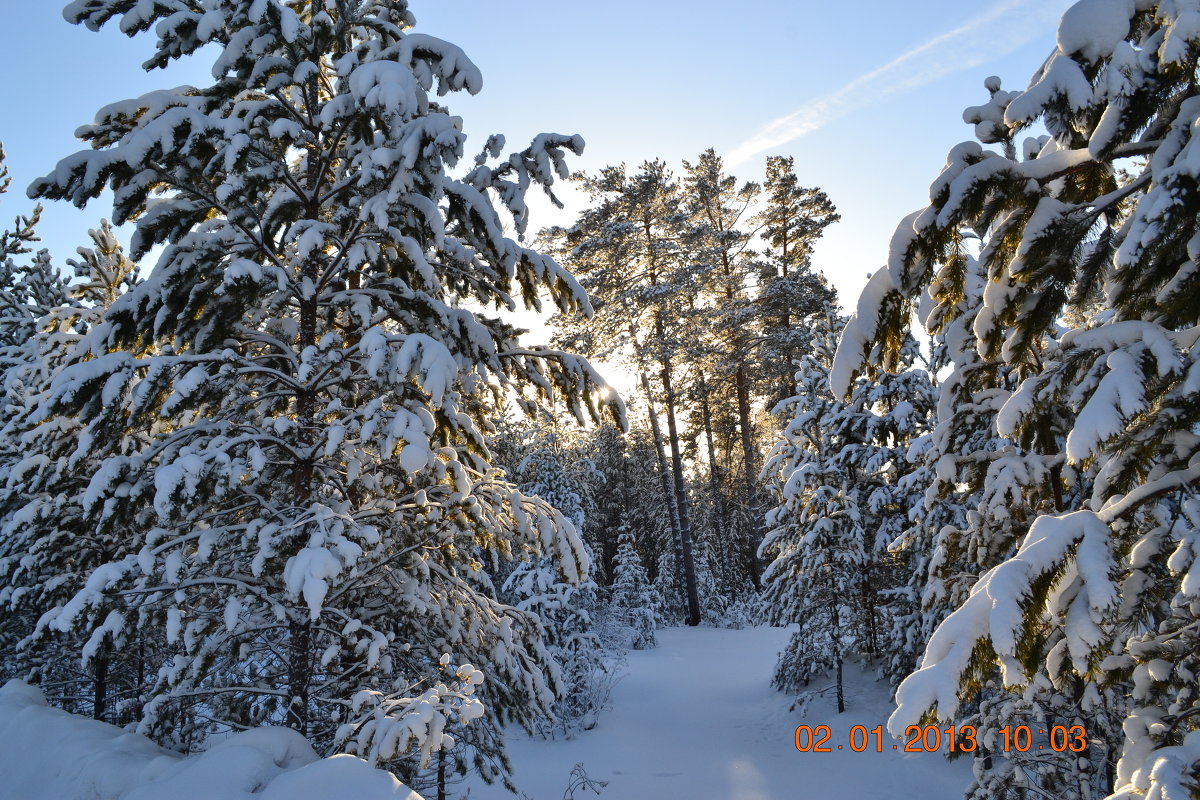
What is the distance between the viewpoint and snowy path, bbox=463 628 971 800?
8.71 meters

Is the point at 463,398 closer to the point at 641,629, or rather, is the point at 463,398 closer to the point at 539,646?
the point at 539,646

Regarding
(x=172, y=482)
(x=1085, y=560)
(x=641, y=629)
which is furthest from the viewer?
(x=641, y=629)

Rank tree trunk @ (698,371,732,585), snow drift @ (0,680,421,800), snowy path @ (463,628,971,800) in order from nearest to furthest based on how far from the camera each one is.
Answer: snow drift @ (0,680,421,800) → snowy path @ (463,628,971,800) → tree trunk @ (698,371,732,585)

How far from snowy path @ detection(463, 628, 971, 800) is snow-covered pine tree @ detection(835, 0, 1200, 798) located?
7306 millimetres

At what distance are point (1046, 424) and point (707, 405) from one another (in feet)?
73.0

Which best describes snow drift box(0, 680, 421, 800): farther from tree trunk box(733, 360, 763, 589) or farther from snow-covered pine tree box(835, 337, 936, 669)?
tree trunk box(733, 360, 763, 589)

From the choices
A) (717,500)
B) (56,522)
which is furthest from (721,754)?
(717,500)

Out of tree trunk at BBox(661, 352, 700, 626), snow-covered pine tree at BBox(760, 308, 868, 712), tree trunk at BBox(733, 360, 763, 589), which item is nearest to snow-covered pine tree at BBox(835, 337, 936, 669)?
snow-covered pine tree at BBox(760, 308, 868, 712)

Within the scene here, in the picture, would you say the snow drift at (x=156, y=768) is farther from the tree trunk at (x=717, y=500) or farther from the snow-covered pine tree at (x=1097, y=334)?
the tree trunk at (x=717, y=500)

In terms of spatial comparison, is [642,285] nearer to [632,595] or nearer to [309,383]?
[632,595]

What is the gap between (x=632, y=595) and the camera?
2172 centimetres

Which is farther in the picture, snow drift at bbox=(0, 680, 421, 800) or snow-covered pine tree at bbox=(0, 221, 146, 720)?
snow-covered pine tree at bbox=(0, 221, 146, 720)

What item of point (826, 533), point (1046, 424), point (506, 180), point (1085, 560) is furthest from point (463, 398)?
point (826, 533)

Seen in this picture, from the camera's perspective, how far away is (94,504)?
434 cm
